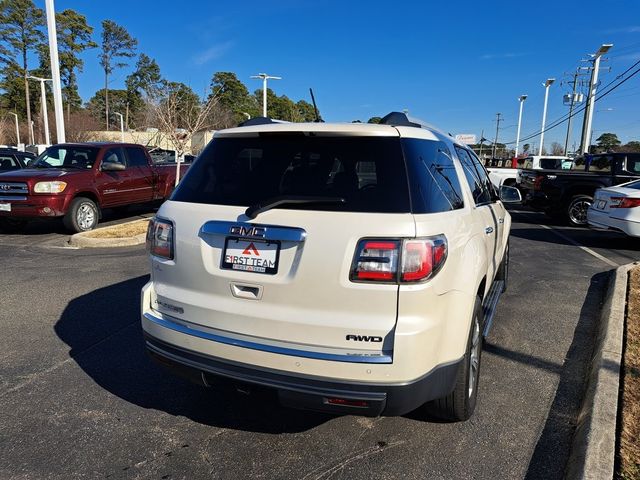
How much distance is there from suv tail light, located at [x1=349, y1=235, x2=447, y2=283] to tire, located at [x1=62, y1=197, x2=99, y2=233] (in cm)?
881

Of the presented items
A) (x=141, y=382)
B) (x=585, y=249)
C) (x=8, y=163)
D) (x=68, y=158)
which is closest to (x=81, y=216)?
(x=68, y=158)

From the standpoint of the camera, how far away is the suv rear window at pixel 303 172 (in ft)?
8.08

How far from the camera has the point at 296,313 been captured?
96.0 inches

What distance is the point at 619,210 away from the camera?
906 cm

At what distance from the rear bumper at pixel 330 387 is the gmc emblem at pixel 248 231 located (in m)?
0.69

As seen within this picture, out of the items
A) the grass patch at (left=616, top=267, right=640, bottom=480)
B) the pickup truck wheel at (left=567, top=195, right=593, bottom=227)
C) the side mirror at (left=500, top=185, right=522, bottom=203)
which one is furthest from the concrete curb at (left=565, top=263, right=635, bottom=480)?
the pickup truck wheel at (left=567, top=195, right=593, bottom=227)

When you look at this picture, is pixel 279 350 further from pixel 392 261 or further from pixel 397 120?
pixel 397 120

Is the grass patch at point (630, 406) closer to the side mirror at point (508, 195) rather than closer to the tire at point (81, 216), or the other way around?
the side mirror at point (508, 195)

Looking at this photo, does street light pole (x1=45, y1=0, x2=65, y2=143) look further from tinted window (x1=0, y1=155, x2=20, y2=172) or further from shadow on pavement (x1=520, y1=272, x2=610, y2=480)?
shadow on pavement (x1=520, y1=272, x2=610, y2=480)

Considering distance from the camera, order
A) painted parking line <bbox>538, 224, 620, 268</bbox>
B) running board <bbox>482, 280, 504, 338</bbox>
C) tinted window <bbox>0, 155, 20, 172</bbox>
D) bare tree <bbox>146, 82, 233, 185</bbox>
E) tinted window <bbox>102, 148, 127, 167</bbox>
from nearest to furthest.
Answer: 1. running board <bbox>482, 280, 504, 338</bbox>
2. painted parking line <bbox>538, 224, 620, 268</bbox>
3. tinted window <bbox>102, 148, 127, 167</bbox>
4. tinted window <bbox>0, 155, 20, 172</bbox>
5. bare tree <bbox>146, 82, 233, 185</bbox>

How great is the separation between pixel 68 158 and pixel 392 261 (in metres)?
9.96

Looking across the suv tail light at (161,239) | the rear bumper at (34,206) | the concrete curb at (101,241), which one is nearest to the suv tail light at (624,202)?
the concrete curb at (101,241)

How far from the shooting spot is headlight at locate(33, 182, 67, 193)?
357 inches

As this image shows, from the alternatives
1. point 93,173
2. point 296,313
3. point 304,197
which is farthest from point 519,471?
point 93,173
